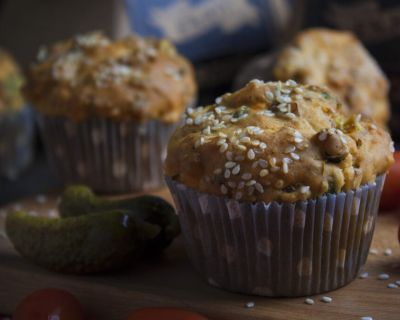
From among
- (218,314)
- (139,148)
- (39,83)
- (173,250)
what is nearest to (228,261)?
(218,314)

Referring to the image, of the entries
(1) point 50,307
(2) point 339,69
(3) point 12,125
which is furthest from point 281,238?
(3) point 12,125

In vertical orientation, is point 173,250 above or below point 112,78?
below

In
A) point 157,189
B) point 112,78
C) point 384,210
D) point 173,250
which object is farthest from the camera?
point 157,189

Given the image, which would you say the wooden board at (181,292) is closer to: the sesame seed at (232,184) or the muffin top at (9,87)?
the sesame seed at (232,184)

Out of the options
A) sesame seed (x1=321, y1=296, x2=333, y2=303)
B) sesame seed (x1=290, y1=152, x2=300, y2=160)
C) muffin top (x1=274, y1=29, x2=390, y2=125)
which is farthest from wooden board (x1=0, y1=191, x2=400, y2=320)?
muffin top (x1=274, y1=29, x2=390, y2=125)

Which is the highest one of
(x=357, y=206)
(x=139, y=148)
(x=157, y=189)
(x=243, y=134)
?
(x=243, y=134)

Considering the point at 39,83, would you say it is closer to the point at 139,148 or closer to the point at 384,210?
the point at 139,148
